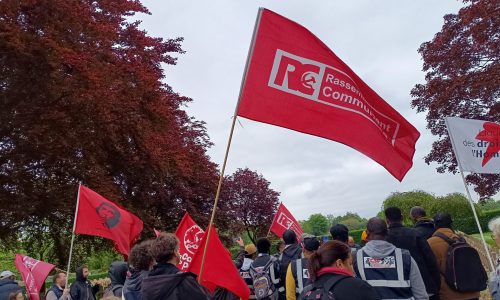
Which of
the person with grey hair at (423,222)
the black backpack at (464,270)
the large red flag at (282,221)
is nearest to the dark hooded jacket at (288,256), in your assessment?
the person with grey hair at (423,222)

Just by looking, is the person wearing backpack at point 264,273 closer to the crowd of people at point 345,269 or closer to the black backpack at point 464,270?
the crowd of people at point 345,269

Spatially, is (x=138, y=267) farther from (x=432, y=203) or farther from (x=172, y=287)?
(x=432, y=203)

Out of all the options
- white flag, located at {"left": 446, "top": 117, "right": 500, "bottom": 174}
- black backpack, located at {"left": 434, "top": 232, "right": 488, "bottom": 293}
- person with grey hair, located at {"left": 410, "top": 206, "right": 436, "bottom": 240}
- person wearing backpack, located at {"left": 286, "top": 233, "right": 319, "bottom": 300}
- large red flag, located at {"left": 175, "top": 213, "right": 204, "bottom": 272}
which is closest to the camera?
black backpack, located at {"left": 434, "top": 232, "right": 488, "bottom": 293}

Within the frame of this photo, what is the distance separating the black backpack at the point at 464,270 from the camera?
5855 millimetres

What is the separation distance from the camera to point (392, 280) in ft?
15.4

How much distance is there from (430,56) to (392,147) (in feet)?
50.6

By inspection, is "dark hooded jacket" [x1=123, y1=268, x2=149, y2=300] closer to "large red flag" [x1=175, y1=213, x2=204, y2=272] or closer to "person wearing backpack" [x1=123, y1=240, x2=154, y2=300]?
"person wearing backpack" [x1=123, y1=240, x2=154, y2=300]

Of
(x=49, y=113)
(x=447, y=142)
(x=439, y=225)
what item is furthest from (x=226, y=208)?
(x=439, y=225)

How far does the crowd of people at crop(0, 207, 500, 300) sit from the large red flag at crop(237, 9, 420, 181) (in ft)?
2.99

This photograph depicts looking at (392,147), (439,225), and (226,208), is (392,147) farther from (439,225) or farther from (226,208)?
(226,208)

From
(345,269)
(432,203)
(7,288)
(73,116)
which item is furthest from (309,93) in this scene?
(432,203)

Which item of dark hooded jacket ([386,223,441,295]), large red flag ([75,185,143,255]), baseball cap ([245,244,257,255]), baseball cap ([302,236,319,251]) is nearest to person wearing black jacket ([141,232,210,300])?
baseball cap ([302,236,319,251])

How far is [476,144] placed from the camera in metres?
8.22

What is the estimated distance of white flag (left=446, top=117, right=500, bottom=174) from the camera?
813 cm
